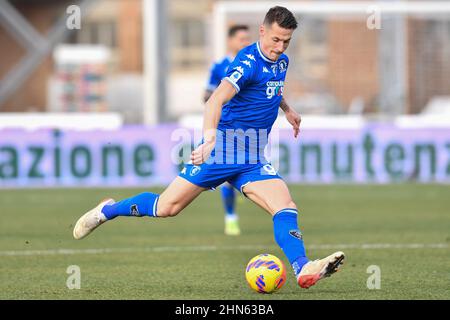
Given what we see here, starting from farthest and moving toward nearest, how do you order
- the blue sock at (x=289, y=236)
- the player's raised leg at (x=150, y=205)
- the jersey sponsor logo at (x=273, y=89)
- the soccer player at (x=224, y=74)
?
the soccer player at (x=224, y=74) < the player's raised leg at (x=150, y=205) < the jersey sponsor logo at (x=273, y=89) < the blue sock at (x=289, y=236)

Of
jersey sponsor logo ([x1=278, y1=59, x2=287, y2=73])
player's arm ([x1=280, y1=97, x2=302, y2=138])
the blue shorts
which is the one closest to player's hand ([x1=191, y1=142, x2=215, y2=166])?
the blue shorts

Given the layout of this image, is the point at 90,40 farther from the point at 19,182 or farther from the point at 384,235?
the point at 384,235

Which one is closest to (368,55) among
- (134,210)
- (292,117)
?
(292,117)

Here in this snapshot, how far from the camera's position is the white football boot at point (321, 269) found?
7.55 meters

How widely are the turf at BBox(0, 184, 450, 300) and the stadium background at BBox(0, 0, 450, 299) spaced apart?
29mm

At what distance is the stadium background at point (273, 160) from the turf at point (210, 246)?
3cm

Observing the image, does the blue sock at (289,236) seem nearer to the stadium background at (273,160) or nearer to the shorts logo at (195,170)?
the stadium background at (273,160)

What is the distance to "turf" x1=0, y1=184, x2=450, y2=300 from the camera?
836 cm

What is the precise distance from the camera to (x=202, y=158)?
755 centimetres

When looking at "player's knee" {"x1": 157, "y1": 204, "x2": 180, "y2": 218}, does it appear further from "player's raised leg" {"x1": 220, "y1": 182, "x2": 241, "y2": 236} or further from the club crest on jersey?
"player's raised leg" {"x1": 220, "y1": 182, "x2": 241, "y2": 236}

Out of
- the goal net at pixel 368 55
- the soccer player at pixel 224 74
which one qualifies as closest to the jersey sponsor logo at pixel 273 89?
the soccer player at pixel 224 74

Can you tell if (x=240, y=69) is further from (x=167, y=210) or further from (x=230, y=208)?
(x=230, y=208)

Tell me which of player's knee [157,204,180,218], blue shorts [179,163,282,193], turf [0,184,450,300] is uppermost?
blue shorts [179,163,282,193]

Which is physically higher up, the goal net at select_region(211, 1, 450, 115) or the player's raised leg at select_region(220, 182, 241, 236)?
the goal net at select_region(211, 1, 450, 115)
